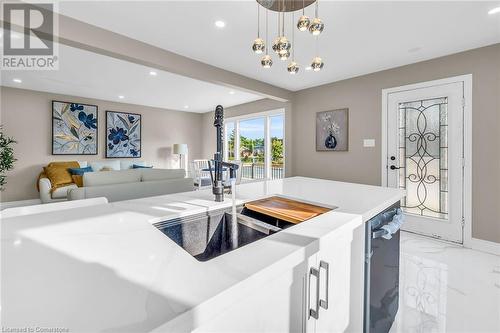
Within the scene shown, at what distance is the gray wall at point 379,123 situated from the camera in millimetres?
2615

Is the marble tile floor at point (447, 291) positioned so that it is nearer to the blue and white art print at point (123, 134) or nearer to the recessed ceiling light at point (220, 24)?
the recessed ceiling light at point (220, 24)

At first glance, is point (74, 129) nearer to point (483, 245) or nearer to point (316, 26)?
point (316, 26)

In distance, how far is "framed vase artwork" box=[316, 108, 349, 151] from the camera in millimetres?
3875

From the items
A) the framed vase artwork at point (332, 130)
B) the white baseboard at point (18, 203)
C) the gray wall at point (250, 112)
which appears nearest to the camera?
the framed vase artwork at point (332, 130)

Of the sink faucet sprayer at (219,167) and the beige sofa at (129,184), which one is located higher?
the sink faucet sprayer at (219,167)

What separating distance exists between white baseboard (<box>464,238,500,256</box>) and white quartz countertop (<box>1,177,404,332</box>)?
2899 mm

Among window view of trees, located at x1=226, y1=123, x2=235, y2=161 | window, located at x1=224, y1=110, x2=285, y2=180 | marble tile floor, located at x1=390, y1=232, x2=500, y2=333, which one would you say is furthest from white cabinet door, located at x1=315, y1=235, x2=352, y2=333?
window view of trees, located at x1=226, y1=123, x2=235, y2=161

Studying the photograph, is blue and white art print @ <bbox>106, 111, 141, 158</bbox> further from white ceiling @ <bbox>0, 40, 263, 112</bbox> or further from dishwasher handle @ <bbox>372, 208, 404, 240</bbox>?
dishwasher handle @ <bbox>372, 208, 404, 240</bbox>

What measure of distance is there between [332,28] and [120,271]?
2690 mm

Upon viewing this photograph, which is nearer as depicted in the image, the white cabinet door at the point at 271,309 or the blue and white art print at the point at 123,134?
the white cabinet door at the point at 271,309

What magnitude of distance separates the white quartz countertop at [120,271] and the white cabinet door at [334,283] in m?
0.07

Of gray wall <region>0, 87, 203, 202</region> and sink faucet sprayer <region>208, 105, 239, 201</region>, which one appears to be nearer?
sink faucet sprayer <region>208, 105, 239, 201</region>

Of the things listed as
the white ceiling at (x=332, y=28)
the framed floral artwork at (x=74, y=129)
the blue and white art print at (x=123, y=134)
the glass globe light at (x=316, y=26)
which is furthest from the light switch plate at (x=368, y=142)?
the framed floral artwork at (x=74, y=129)

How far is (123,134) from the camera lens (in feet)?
19.3
